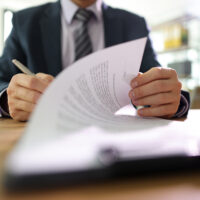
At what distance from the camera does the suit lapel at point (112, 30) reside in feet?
3.40

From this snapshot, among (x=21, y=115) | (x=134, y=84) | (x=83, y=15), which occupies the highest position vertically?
(x=83, y=15)

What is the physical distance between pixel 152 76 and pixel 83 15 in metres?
0.75

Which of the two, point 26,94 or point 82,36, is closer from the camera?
point 26,94

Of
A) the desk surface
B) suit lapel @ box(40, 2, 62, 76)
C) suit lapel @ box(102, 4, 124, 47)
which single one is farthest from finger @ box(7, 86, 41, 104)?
suit lapel @ box(102, 4, 124, 47)

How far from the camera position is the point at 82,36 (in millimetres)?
1019

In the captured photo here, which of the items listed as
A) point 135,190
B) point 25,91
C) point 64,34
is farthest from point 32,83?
point 64,34

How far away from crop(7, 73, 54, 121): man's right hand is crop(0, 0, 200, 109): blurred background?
1.68 metres

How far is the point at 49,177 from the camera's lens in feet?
0.45

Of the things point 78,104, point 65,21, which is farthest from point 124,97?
point 65,21

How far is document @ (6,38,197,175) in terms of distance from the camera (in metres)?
0.14

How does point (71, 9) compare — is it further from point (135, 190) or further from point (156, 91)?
point (135, 190)

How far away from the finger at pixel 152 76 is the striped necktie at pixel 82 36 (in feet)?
1.97

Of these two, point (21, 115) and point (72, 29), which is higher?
point (72, 29)

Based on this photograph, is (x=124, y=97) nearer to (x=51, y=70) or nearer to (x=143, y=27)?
(x=51, y=70)
